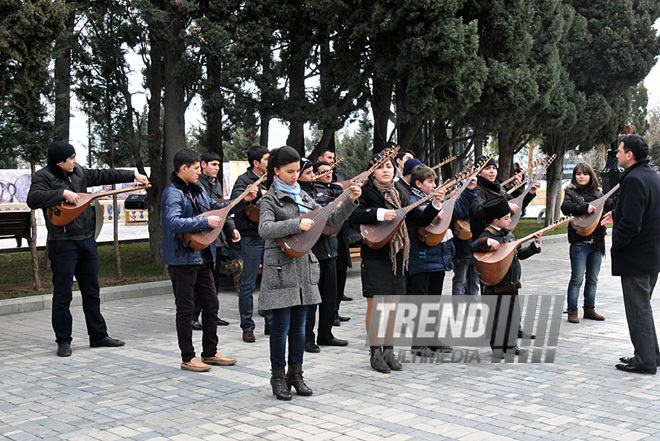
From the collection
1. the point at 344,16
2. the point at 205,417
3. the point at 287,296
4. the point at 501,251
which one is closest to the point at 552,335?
the point at 501,251

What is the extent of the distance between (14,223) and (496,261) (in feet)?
35.4

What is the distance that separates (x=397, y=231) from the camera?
21.8 feet

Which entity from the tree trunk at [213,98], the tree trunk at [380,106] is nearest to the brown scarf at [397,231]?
the tree trunk at [213,98]

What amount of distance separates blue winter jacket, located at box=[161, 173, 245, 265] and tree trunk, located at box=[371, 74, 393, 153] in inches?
426

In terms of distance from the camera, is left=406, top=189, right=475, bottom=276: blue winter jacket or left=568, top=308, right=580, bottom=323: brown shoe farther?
left=568, top=308, right=580, bottom=323: brown shoe

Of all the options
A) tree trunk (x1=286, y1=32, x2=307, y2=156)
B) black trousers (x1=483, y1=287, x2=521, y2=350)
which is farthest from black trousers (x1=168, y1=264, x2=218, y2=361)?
tree trunk (x1=286, y1=32, x2=307, y2=156)

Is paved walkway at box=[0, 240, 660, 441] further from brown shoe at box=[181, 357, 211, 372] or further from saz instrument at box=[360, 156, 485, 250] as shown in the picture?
saz instrument at box=[360, 156, 485, 250]

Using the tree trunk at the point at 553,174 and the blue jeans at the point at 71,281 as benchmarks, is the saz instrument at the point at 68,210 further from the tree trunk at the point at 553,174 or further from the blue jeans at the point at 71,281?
the tree trunk at the point at 553,174

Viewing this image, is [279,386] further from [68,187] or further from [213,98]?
[213,98]

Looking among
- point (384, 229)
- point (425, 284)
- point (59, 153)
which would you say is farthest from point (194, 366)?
point (59, 153)

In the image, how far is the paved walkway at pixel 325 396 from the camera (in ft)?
16.8

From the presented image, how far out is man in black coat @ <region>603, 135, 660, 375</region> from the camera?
6.56 m

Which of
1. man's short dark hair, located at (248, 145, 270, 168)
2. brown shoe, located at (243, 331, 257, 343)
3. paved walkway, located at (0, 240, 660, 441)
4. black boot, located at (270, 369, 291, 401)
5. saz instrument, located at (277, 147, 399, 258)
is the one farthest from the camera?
man's short dark hair, located at (248, 145, 270, 168)

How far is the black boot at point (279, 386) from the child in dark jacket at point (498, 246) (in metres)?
2.21
